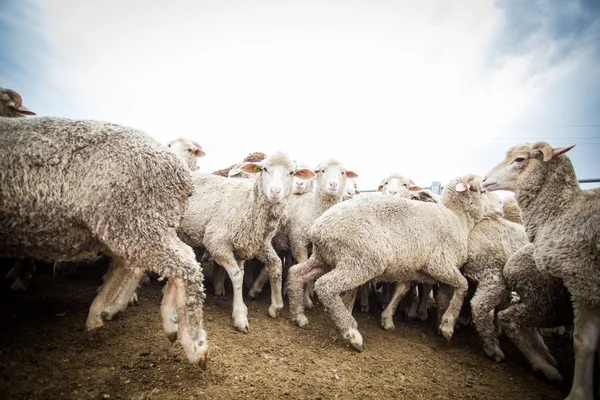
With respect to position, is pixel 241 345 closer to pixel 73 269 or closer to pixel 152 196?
pixel 152 196

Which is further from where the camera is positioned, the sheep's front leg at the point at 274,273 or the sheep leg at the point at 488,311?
the sheep's front leg at the point at 274,273

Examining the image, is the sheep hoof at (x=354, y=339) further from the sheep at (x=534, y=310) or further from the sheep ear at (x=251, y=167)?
the sheep ear at (x=251, y=167)

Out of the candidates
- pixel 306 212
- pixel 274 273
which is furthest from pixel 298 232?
pixel 274 273

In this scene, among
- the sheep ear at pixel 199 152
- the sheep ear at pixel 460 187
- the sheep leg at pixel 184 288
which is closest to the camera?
the sheep leg at pixel 184 288

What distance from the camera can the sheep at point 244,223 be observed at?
10.6ft

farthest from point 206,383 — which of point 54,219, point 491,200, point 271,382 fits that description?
point 491,200

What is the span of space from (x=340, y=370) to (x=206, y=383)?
1095 mm

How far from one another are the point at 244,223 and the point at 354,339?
1.68 meters

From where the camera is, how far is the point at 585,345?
7.05ft

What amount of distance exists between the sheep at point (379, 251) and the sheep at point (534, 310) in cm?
56

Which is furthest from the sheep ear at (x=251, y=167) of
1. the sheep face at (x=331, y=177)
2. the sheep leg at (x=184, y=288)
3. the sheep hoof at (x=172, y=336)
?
the sheep hoof at (x=172, y=336)

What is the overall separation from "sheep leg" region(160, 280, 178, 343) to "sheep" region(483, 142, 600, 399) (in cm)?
291

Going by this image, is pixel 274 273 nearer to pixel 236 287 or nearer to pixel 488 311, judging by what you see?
pixel 236 287

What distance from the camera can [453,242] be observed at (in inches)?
138
